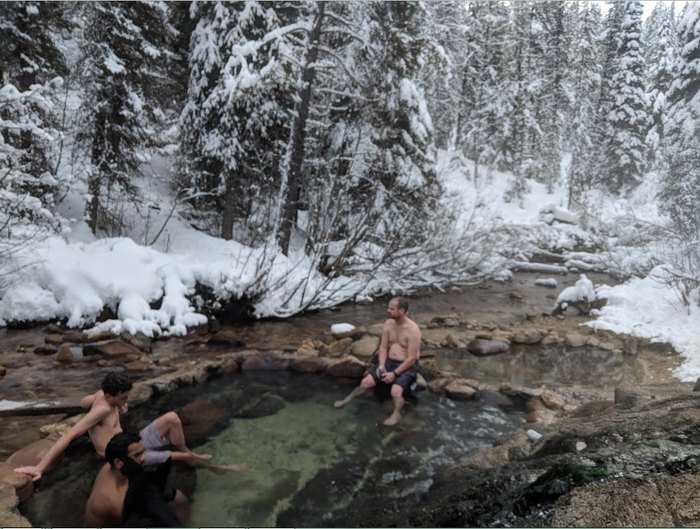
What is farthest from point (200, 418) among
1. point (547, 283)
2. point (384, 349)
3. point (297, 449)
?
point (547, 283)

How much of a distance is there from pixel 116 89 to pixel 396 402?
10271mm

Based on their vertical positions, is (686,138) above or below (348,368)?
above

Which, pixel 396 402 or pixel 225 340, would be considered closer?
pixel 396 402

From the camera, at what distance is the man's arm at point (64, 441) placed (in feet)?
11.7

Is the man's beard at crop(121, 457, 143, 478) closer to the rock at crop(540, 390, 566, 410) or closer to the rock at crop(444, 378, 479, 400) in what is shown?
the rock at crop(444, 378, 479, 400)

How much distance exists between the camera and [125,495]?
10.9 ft

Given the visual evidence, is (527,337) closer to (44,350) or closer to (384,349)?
(384,349)

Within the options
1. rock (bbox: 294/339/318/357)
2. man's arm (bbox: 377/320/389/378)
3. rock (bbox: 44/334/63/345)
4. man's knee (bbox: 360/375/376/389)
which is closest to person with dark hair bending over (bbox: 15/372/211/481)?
man's knee (bbox: 360/375/376/389)

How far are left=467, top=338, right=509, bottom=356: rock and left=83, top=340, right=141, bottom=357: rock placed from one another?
5.49m

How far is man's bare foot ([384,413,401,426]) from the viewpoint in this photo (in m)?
5.56

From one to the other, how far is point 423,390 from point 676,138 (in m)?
11.1

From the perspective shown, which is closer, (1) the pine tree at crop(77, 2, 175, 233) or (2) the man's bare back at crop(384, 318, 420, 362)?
(2) the man's bare back at crop(384, 318, 420, 362)

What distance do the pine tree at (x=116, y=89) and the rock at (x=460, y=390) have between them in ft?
30.0

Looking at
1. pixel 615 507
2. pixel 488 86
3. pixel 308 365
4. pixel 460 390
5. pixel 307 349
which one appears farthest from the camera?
pixel 488 86
